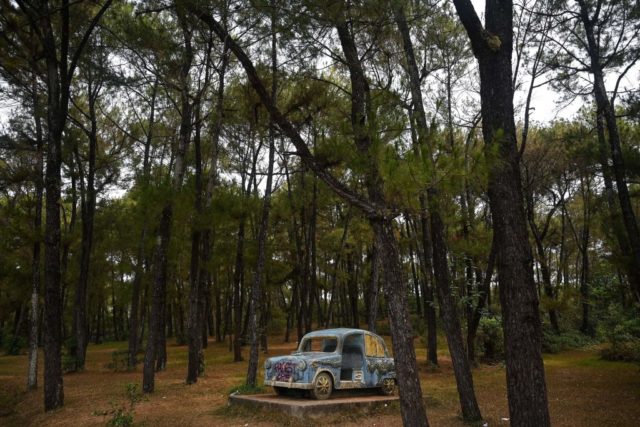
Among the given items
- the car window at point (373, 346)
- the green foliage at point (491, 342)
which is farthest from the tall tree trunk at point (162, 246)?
the green foliage at point (491, 342)

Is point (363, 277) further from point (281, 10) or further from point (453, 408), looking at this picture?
point (281, 10)

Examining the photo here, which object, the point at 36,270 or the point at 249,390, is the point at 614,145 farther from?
the point at 36,270

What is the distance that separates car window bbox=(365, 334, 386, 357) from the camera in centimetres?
978

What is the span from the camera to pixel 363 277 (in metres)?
29.3

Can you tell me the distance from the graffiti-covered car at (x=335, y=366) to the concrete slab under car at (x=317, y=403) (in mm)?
255

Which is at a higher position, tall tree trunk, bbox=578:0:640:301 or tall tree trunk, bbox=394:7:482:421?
tall tree trunk, bbox=578:0:640:301

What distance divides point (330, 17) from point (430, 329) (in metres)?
12.6

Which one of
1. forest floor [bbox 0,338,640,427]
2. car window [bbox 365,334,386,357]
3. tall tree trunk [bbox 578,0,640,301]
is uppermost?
tall tree trunk [bbox 578,0,640,301]

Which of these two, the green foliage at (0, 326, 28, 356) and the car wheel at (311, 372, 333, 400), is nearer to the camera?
the car wheel at (311, 372, 333, 400)

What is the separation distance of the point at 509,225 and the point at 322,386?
5.53 m

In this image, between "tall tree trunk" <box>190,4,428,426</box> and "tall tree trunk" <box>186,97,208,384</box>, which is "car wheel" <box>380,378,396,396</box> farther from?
"tall tree trunk" <box>186,97,208,384</box>

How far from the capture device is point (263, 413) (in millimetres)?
8180

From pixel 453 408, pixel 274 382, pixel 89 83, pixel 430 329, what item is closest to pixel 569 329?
pixel 430 329

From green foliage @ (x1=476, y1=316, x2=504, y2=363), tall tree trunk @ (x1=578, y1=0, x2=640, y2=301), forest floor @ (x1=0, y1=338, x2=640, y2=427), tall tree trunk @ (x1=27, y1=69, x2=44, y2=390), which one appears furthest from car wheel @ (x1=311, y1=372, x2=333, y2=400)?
green foliage @ (x1=476, y1=316, x2=504, y2=363)
